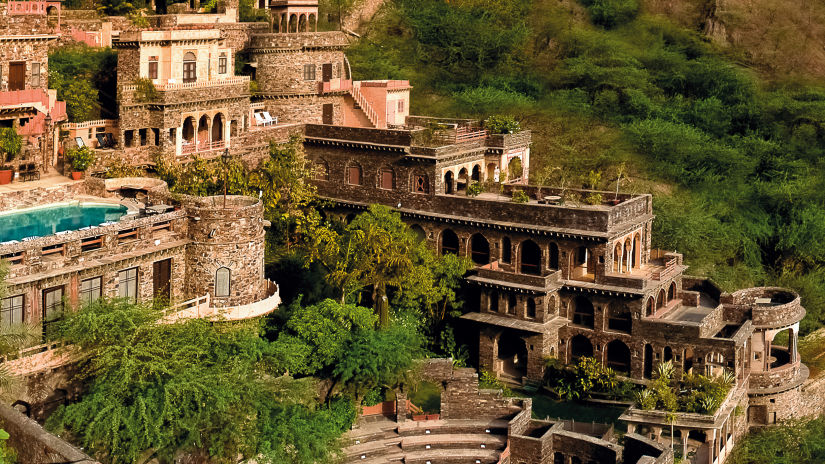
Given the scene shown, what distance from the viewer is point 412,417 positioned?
44.7 meters

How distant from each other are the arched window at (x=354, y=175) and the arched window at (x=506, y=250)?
298 inches

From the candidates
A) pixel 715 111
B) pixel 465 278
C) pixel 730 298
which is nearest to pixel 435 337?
pixel 465 278

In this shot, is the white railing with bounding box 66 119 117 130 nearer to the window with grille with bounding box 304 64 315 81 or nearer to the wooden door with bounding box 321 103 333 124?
the window with grille with bounding box 304 64 315 81

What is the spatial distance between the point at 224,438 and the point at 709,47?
Answer: 6391 cm

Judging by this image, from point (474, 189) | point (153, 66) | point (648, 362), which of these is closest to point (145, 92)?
point (153, 66)

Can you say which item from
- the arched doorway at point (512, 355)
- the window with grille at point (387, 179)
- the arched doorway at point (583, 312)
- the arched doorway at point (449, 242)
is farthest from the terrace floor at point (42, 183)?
the arched doorway at point (583, 312)

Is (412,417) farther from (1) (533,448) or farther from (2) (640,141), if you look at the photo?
(2) (640,141)

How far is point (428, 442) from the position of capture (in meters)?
43.8

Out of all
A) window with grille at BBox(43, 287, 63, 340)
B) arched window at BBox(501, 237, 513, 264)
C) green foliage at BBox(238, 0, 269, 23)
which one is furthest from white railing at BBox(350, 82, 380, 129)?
window with grille at BBox(43, 287, 63, 340)

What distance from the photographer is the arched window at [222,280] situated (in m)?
41.8

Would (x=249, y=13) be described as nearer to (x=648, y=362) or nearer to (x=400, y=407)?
(x=648, y=362)

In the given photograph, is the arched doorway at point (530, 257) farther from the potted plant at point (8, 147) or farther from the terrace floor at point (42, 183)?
the potted plant at point (8, 147)

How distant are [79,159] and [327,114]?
49.6 ft

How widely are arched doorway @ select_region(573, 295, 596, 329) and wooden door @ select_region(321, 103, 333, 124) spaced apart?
16.4 m
